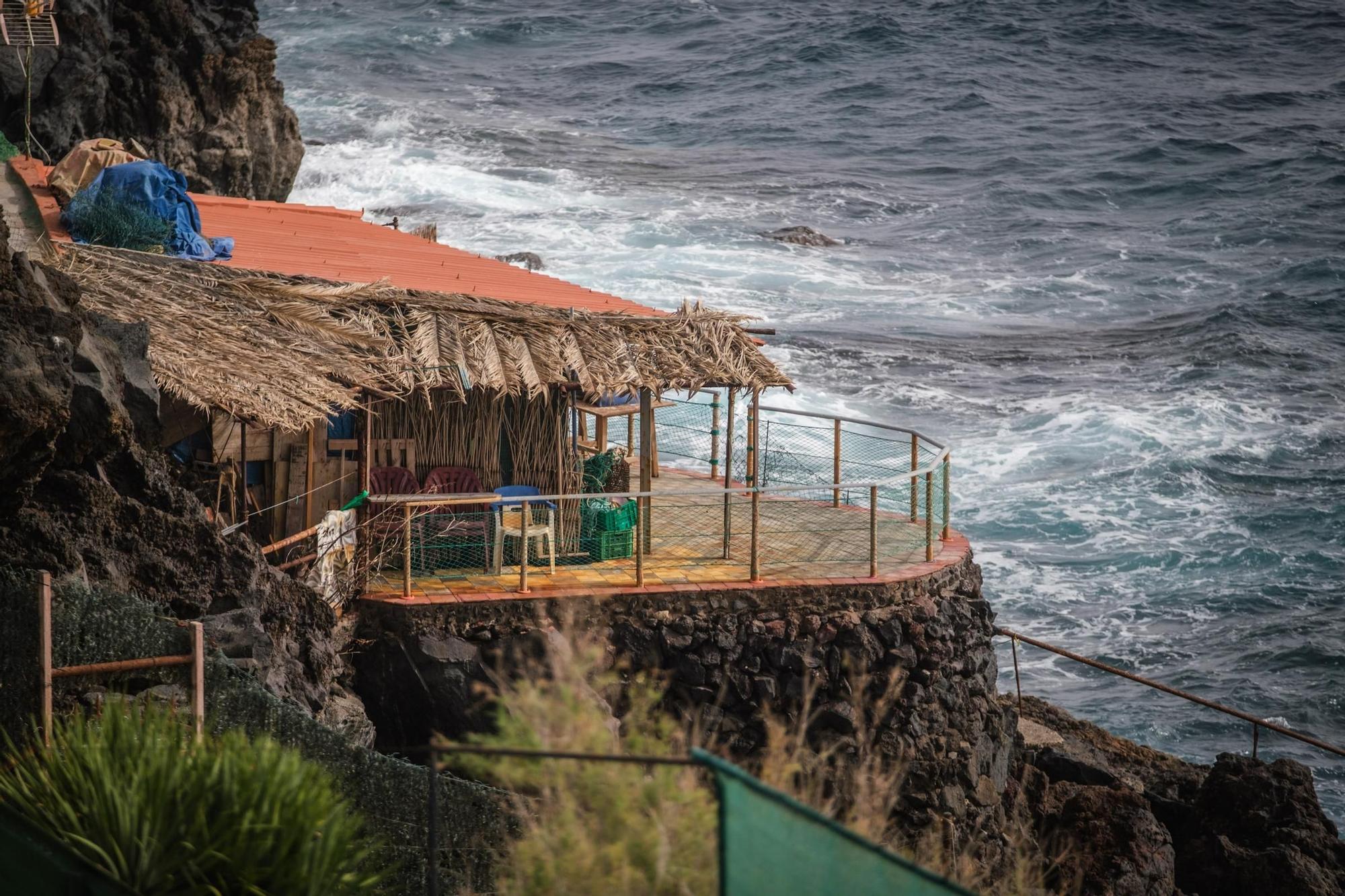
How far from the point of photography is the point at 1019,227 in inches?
1957

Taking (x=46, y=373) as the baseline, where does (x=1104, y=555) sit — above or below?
below

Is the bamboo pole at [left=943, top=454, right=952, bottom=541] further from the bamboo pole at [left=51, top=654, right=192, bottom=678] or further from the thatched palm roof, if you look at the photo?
the bamboo pole at [left=51, top=654, right=192, bottom=678]

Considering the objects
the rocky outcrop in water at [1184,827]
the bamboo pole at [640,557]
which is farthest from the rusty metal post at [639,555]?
the rocky outcrop in water at [1184,827]

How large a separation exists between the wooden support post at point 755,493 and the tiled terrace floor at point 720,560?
0.33ft

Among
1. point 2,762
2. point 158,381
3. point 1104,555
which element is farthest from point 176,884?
point 1104,555

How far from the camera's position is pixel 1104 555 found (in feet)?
92.9

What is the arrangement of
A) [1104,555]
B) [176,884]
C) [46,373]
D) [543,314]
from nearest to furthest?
1. [176,884]
2. [46,373]
3. [543,314]
4. [1104,555]

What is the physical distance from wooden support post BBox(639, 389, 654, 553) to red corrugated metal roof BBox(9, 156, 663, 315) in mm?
1173

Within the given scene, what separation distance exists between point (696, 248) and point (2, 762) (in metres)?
39.7

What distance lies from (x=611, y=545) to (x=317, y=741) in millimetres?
6680

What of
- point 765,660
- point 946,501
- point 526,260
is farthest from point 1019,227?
point 765,660

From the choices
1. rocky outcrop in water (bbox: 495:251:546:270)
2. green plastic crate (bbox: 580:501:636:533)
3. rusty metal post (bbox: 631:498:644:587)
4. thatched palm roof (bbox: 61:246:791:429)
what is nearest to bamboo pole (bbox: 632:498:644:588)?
Result: rusty metal post (bbox: 631:498:644:587)

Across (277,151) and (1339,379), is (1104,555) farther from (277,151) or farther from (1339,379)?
(277,151)

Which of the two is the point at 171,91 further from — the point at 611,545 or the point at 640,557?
the point at 640,557
